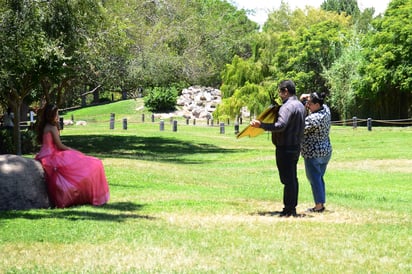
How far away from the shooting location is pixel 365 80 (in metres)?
52.8

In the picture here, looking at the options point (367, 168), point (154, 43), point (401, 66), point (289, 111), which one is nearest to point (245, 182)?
point (367, 168)

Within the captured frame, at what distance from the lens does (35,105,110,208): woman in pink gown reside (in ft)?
36.5

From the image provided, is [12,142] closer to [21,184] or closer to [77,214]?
[21,184]

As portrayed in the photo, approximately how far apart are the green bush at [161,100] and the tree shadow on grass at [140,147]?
2850 cm

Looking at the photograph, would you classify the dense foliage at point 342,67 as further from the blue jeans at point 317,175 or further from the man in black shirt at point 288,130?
the man in black shirt at point 288,130

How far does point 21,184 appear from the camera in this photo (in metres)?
10.6

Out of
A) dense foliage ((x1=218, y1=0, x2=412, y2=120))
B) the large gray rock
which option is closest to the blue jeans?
the large gray rock

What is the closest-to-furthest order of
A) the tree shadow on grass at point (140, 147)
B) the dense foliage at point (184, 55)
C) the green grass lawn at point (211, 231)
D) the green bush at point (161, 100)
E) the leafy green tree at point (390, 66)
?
the green grass lawn at point (211, 231), the dense foliage at point (184, 55), the tree shadow on grass at point (140, 147), the leafy green tree at point (390, 66), the green bush at point (161, 100)

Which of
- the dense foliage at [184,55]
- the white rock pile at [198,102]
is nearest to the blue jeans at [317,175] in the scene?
the dense foliage at [184,55]

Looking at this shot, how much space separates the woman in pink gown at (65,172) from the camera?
11.1 meters

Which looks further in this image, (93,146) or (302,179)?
(93,146)

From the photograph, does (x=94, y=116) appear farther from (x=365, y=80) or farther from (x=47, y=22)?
(x=47, y=22)

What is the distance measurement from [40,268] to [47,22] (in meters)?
13.6

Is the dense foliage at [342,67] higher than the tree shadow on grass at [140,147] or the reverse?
higher
